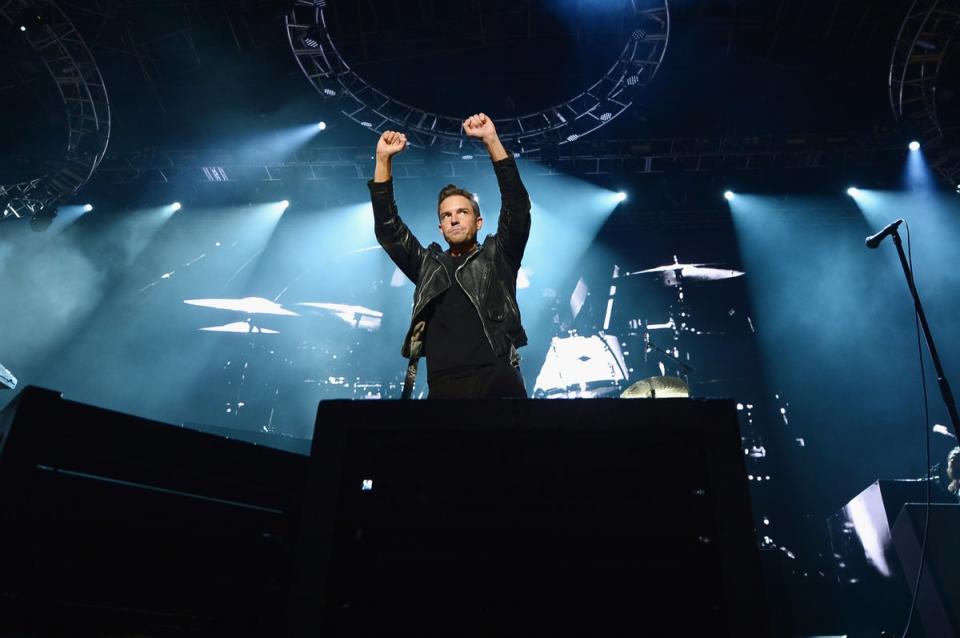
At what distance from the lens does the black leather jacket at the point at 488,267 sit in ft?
7.52

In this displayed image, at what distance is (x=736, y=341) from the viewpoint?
30.9 ft

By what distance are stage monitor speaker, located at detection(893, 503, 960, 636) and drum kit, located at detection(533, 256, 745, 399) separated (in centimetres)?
361

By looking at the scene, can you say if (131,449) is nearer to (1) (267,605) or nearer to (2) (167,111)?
(1) (267,605)

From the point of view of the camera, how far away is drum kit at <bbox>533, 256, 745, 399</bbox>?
328 inches

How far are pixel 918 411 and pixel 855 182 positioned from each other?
4159 mm

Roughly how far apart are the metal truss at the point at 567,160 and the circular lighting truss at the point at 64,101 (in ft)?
2.42

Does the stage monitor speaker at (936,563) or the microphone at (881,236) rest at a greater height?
the microphone at (881,236)

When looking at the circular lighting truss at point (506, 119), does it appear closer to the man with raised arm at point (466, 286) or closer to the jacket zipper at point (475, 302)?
the man with raised arm at point (466, 286)

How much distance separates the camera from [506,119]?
29.1 ft

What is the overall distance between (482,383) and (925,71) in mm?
8597

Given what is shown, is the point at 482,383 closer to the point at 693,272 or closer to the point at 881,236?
the point at 881,236

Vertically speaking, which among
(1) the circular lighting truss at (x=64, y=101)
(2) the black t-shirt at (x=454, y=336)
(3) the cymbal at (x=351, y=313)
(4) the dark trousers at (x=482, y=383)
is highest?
(1) the circular lighting truss at (x=64, y=101)

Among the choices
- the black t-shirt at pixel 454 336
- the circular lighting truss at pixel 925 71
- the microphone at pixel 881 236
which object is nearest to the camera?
the black t-shirt at pixel 454 336

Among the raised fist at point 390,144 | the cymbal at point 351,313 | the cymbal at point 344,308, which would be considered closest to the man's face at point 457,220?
the raised fist at point 390,144
